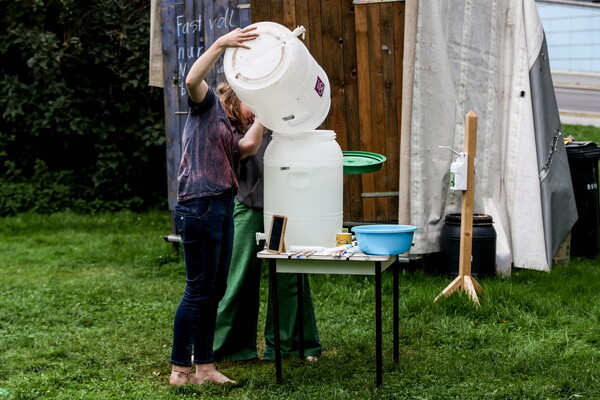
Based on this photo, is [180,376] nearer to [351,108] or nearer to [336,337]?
[336,337]

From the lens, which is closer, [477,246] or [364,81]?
[477,246]

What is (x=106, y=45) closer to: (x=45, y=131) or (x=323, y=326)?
(x=45, y=131)

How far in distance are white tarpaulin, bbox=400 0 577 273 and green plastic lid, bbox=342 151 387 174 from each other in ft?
6.68

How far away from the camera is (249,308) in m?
5.11

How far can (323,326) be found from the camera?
234 inches

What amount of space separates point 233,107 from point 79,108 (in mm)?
7355

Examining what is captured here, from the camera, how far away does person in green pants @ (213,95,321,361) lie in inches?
196

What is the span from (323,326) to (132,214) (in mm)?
6010

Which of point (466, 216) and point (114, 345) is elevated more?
point (466, 216)

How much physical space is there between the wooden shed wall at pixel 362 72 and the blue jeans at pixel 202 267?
2930 millimetres

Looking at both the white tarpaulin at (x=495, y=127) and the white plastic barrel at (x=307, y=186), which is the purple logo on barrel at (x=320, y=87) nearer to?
the white plastic barrel at (x=307, y=186)

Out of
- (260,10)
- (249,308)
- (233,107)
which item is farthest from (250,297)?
(260,10)

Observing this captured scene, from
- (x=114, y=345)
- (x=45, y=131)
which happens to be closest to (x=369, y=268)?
(x=114, y=345)

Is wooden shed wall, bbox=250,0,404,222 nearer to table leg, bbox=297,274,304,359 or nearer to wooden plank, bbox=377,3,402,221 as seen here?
wooden plank, bbox=377,3,402,221
